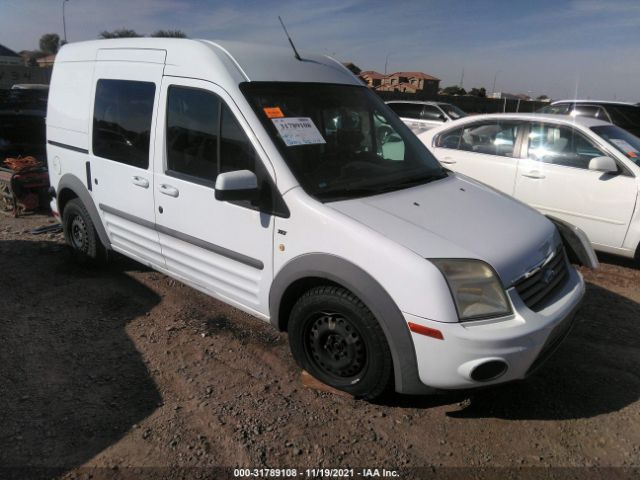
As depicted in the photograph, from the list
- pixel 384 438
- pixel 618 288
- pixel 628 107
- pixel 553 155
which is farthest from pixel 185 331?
pixel 628 107

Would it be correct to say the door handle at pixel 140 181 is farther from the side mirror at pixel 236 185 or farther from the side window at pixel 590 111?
the side window at pixel 590 111

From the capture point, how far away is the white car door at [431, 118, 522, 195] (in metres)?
5.68

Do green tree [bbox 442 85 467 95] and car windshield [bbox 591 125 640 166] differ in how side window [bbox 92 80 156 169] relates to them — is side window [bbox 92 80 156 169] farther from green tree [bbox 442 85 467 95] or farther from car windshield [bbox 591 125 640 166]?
green tree [bbox 442 85 467 95]

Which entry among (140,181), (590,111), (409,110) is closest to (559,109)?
(590,111)

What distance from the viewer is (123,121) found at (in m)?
3.88

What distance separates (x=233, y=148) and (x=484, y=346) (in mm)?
1863

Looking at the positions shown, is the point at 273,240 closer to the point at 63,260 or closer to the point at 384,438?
the point at 384,438

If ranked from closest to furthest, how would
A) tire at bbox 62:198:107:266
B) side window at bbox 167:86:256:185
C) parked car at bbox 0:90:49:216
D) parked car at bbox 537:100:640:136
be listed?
side window at bbox 167:86:256:185
tire at bbox 62:198:107:266
parked car at bbox 0:90:49:216
parked car at bbox 537:100:640:136

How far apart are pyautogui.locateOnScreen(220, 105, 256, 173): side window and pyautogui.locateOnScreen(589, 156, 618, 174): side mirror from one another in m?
3.67

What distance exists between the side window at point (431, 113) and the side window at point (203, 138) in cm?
1171

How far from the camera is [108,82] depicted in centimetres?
404

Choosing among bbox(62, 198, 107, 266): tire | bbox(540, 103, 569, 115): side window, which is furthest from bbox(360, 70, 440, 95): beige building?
bbox(62, 198, 107, 266): tire

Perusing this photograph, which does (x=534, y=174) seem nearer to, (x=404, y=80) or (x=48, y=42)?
(x=404, y=80)

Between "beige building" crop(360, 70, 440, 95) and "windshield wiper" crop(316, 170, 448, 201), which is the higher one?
"beige building" crop(360, 70, 440, 95)
